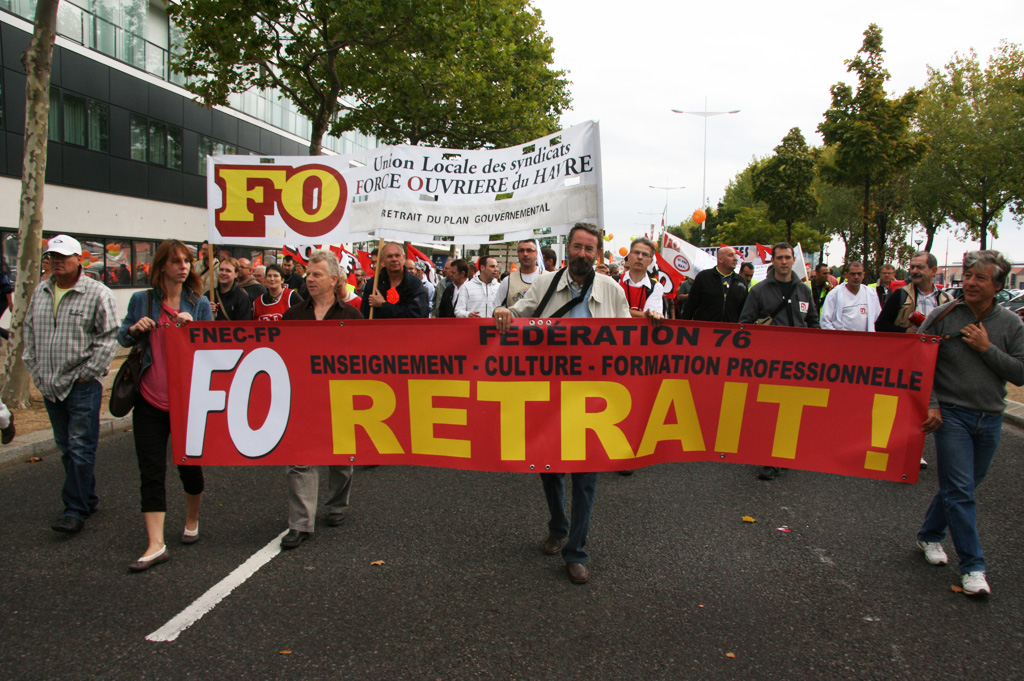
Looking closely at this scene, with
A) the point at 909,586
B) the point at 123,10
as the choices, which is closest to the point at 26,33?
the point at 123,10

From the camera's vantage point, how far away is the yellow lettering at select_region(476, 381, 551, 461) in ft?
14.3

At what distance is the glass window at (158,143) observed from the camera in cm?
2264

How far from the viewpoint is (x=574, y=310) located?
174 inches

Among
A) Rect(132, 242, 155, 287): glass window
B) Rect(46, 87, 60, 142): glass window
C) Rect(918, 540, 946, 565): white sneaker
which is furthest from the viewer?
Rect(132, 242, 155, 287): glass window

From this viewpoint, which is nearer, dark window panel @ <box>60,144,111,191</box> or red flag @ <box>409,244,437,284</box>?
red flag @ <box>409,244,437,284</box>

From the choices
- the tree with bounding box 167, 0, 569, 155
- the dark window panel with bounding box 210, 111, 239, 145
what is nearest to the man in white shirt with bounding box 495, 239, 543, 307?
the tree with bounding box 167, 0, 569, 155

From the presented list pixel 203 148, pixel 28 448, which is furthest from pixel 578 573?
pixel 203 148

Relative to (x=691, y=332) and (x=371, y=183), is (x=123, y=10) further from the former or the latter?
(x=691, y=332)

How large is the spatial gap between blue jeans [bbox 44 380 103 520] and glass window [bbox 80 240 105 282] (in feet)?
55.5

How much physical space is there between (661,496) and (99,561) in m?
3.89

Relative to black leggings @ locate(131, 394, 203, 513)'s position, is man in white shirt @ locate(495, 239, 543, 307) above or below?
above

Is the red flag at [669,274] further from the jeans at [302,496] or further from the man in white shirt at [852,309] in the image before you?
the jeans at [302,496]

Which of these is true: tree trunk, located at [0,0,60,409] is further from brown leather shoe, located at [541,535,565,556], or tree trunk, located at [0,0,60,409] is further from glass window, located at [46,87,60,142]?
glass window, located at [46,87,60,142]

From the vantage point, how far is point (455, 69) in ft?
70.9
